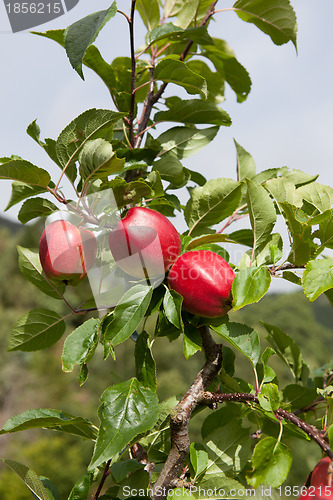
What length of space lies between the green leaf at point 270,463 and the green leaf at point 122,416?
101 mm

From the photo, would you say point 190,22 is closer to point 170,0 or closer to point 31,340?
point 170,0

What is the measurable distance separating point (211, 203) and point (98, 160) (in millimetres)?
167

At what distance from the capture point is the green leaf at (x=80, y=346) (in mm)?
474

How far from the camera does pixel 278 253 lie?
50cm

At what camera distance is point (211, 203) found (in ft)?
1.81

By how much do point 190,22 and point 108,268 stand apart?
423 mm

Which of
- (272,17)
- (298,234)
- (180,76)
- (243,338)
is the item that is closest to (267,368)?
(243,338)

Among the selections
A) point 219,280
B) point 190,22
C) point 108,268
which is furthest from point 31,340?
point 190,22

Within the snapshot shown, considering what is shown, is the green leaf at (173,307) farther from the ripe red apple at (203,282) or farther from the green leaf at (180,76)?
the green leaf at (180,76)

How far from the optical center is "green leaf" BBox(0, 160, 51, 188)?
46cm

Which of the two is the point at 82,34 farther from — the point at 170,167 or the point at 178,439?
the point at 178,439

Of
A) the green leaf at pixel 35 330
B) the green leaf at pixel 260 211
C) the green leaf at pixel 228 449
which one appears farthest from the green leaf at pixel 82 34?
the green leaf at pixel 228 449

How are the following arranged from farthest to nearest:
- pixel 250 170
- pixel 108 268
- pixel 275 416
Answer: pixel 250 170 → pixel 108 268 → pixel 275 416

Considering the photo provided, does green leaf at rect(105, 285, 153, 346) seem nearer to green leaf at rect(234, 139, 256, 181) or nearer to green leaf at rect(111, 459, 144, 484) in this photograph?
green leaf at rect(111, 459, 144, 484)
